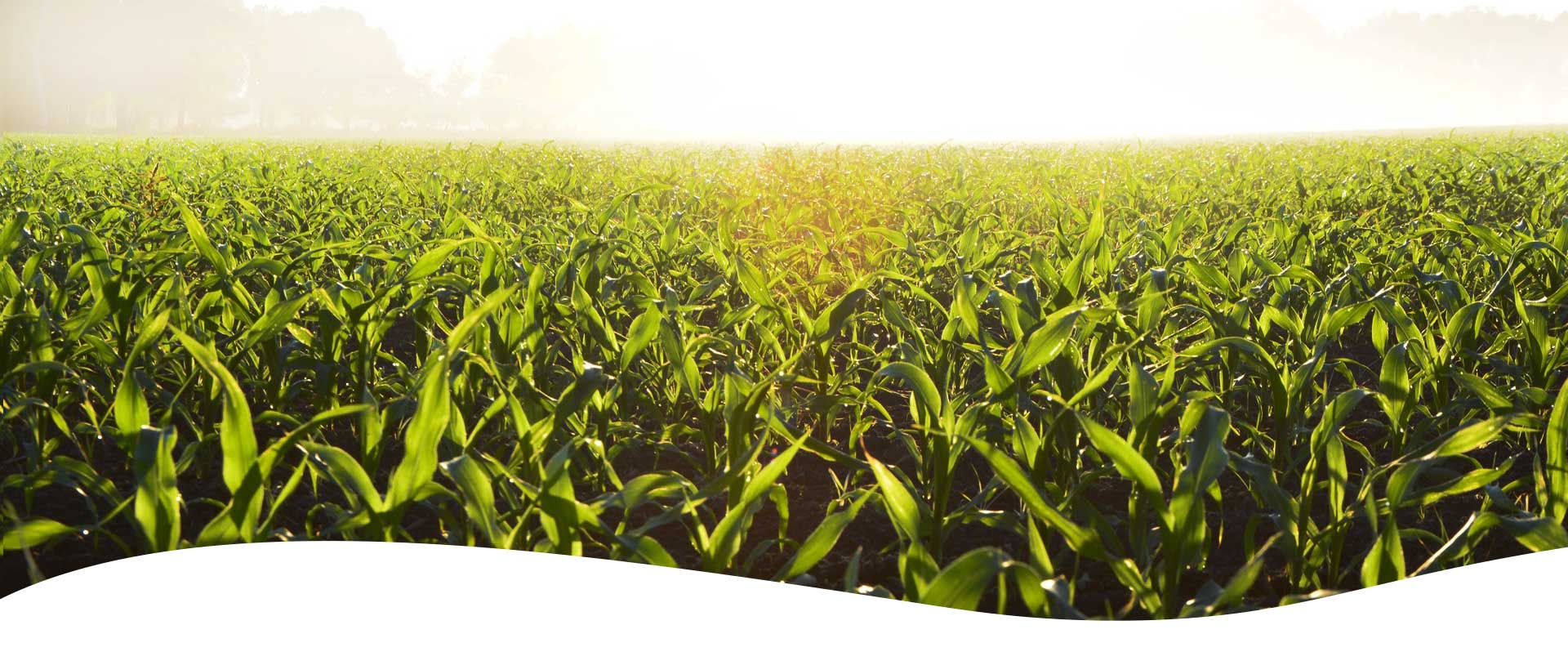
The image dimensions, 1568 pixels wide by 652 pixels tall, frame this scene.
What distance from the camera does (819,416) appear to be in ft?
6.60

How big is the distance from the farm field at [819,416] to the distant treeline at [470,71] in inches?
53.1

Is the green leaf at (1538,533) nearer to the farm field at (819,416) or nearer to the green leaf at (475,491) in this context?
the farm field at (819,416)

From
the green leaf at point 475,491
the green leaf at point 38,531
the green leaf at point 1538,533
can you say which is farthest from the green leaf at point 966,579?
the green leaf at point 38,531

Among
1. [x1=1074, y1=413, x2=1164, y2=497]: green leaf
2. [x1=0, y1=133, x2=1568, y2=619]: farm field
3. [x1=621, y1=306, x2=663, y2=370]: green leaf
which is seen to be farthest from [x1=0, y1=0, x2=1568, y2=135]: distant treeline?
[x1=1074, y1=413, x2=1164, y2=497]: green leaf

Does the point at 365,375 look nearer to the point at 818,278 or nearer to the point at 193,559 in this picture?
the point at 193,559

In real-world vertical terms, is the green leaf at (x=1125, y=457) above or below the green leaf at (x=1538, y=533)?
above

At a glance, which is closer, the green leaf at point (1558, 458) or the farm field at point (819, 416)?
the farm field at point (819, 416)

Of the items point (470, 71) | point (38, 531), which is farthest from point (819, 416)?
point (470, 71)

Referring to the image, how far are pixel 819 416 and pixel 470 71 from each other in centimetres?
3821

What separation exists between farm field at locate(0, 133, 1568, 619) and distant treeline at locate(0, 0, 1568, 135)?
135 centimetres

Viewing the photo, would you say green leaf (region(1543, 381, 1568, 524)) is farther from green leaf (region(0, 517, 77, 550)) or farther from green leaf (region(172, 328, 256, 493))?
green leaf (region(0, 517, 77, 550))

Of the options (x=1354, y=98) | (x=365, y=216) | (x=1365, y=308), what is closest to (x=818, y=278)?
(x=1365, y=308)

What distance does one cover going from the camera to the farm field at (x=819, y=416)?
1.17m

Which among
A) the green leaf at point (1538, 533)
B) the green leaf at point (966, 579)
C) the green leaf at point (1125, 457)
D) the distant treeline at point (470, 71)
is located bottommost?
the green leaf at point (1538, 533)
